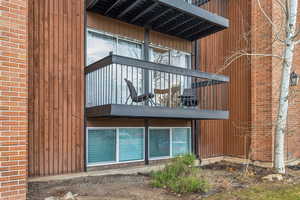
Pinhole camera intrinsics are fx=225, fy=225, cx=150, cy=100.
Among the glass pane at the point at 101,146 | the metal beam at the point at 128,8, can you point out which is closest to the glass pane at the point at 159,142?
the glass pane at the point at 101,146

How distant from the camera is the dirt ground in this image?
13.7 feet

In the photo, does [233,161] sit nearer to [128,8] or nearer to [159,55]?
[159,55]

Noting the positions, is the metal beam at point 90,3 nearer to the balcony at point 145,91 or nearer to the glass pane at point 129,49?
the glass pane at point 129,49

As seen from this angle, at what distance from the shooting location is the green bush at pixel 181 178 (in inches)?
177

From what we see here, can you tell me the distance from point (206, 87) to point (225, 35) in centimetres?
246

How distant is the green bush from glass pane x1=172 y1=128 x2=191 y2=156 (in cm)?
230

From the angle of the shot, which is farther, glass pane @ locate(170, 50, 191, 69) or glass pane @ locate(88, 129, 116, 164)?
glass pane @ locate(170, 50, 191, 69)

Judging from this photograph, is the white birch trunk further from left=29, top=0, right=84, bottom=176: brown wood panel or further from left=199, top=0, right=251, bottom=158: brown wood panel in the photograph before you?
left=29, top=0, right=84, bottom=176: brown wood panel

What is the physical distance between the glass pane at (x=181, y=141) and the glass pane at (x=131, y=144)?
A: 1.32m

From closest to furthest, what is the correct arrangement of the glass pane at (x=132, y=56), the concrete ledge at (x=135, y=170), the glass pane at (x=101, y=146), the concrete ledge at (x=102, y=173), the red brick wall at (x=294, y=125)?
the concrete ledge at (x=102, y=173), the concrete ledge at (x=135, y=170), the glass pane at (x=101, y=146), the glass pane at (x=132, y=56), the red brick wall at (x=294, y=125)

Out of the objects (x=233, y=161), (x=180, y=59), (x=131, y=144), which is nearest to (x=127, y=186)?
(x=131, y=144)

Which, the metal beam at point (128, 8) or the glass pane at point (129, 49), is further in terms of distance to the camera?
the glass pane at point (129, 49)

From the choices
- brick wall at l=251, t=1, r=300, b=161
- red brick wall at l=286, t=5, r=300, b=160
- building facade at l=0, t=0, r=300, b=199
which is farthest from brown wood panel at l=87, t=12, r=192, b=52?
red brick wall at l=286, t=5, r=300, b=160

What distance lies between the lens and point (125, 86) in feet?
21.0
